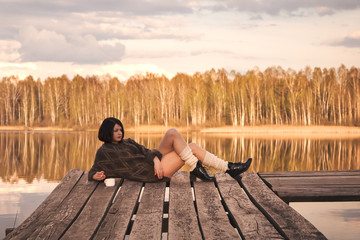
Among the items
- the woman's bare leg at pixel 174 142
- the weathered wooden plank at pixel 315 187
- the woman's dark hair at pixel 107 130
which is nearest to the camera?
the woman's dark hair at pixel 107 130

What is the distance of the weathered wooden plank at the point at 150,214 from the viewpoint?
307 cm

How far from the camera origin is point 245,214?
356 centimetres

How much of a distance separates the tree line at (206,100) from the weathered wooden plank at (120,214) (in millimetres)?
39081

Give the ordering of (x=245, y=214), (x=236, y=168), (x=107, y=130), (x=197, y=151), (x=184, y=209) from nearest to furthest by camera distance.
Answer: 1. (x=245, y=214)
2. (x=184, y=209)
3. (x=107, y=130)
4. (x=197, y=151)
5. (x=236, y=168)

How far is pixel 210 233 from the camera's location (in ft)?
10.0

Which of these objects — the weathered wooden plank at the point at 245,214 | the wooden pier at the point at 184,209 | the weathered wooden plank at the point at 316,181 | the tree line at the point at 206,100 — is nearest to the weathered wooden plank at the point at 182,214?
the wooden pier at the point at 184,209

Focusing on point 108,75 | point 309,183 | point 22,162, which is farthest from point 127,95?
point 309,183

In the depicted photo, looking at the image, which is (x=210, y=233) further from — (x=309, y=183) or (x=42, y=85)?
(x=42, y=85)

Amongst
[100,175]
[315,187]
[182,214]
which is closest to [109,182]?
[100,175]

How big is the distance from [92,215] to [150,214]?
1.57 ft

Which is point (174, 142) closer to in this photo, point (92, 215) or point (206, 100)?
point (92, 215)

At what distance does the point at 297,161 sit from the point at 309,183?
8182 mm

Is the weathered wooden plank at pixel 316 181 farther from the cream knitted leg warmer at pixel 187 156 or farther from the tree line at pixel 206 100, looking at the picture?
the tree line at pixel 206 100

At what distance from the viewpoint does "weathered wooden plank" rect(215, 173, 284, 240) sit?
3.05m
